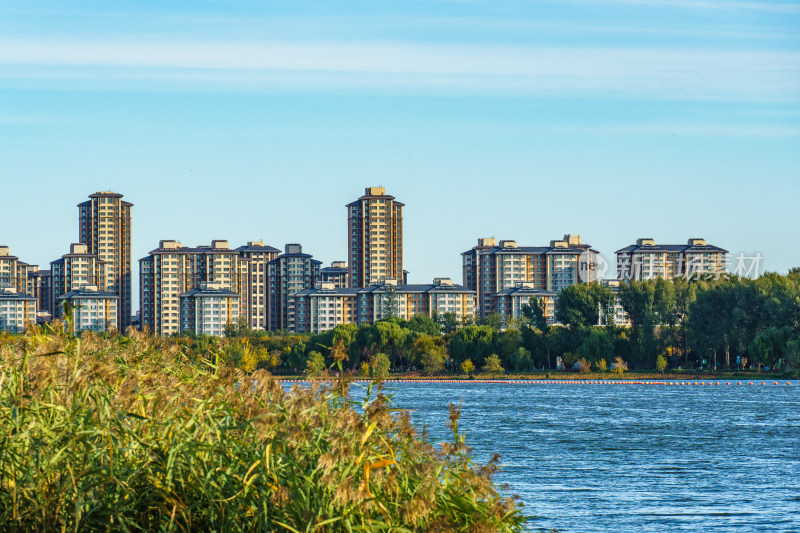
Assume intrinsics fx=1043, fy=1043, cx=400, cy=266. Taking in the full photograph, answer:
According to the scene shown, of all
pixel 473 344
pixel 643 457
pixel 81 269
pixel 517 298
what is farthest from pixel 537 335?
pixel 81 269

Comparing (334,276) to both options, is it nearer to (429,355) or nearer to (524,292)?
(524,292)

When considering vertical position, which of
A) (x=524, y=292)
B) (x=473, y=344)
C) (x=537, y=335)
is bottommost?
(x=473, y=344)

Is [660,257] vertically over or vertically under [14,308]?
over

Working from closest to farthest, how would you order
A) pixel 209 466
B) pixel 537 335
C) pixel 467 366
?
1. pixel 209 466
2. pixel 537 335
3. pixel 467 366

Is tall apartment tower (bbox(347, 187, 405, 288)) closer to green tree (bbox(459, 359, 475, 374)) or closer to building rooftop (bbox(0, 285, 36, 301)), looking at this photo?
building rooftop (bbox(0, 285, 36, 301))

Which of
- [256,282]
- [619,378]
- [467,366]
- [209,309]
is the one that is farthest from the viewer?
[256,282]

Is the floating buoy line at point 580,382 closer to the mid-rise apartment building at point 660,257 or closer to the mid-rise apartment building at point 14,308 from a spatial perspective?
the mid-rise apartment building at point 660,257

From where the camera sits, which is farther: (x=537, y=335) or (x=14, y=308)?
(x=14, y=308)

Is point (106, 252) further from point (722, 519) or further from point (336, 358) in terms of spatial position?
point (336, 358)

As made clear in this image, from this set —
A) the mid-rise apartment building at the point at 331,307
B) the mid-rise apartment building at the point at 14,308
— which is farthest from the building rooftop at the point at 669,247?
the mid-rise apartment building at the point at 14,308

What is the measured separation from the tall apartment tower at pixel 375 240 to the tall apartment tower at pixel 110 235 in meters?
39.4

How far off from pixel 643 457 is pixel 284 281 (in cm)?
13805

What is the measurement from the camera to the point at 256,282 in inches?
6718

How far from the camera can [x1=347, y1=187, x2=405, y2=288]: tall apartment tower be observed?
506 feet
